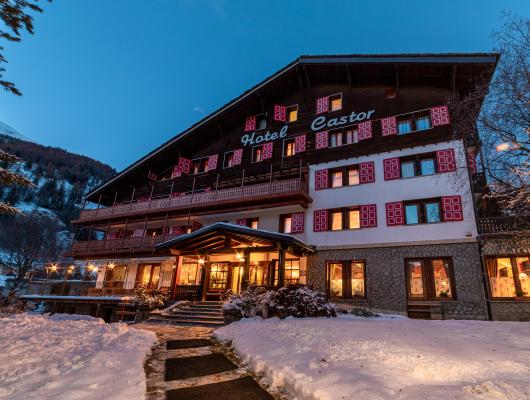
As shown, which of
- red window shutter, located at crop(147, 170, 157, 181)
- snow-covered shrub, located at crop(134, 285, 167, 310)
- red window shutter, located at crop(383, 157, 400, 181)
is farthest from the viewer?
red window shutter, located at crop(147, 170, 157, 181)

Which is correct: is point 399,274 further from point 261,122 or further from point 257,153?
point 261,122

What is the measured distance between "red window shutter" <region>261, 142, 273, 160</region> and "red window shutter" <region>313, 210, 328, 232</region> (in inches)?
232

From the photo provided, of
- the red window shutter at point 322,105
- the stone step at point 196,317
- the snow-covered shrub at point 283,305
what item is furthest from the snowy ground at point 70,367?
the red window shutter at point 322,105

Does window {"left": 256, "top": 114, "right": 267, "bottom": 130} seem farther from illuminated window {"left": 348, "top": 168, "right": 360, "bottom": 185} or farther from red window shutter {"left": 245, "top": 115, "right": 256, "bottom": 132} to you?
illuminated window {"left": 348, "top": 168, "right": 360, "bottom": 185}

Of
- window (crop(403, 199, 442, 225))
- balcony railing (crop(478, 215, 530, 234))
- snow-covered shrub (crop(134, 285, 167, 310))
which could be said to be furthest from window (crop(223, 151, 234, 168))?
balcony railing (crop(478, 215, 530, 234))

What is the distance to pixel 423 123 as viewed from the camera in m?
18.0

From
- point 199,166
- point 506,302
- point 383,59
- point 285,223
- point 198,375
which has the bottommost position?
point 198,375

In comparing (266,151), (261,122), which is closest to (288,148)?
(266,151)

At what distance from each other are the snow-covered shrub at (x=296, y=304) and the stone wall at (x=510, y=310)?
6.91 m

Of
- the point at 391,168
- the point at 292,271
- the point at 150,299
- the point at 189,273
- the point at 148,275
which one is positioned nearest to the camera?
the point at 150,299

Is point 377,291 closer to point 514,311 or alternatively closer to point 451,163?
point 514,311

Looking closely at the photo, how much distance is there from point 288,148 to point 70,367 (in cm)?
1876

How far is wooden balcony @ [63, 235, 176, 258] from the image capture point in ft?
74.3

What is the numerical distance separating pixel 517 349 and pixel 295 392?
4.66m
